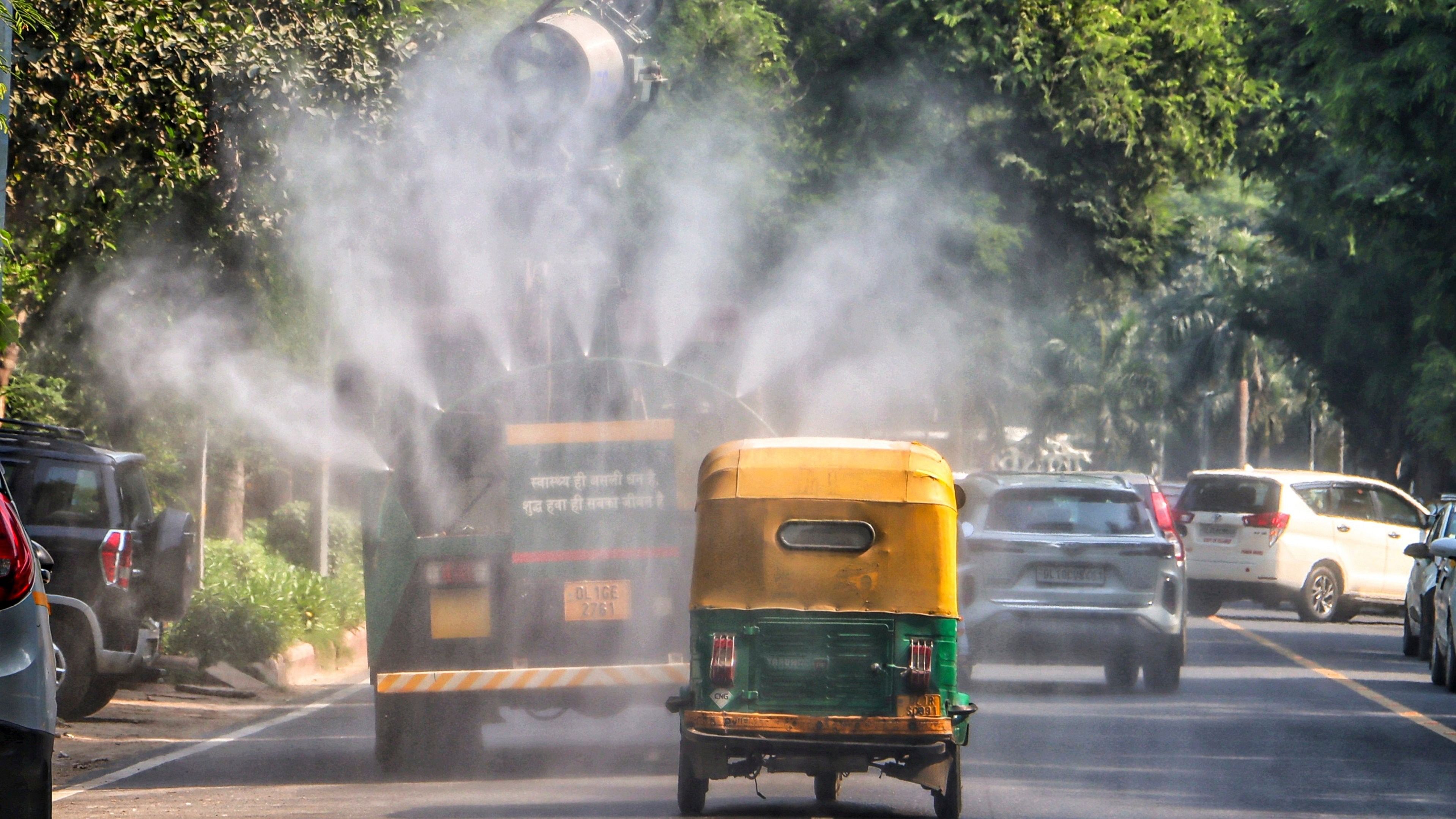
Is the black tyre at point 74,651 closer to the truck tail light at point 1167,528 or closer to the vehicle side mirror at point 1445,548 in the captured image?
the truck tail light at point 1167,528

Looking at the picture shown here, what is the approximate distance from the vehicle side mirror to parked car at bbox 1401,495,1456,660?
114 cm

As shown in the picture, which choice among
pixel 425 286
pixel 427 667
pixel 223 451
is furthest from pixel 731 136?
pixel 427 667

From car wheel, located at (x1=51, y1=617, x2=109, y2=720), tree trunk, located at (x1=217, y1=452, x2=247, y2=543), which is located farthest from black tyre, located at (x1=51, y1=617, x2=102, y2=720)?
tree trunk, located at (x1=217, y1=452, x2=247, y2=543)

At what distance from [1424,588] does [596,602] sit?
978 centimetres

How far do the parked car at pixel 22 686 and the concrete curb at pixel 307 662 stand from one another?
912 centimetres

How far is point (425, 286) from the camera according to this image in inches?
532

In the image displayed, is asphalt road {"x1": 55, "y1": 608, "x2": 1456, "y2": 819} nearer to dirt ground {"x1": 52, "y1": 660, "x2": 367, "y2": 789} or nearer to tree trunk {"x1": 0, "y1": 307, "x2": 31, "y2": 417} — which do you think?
dirt ground {"x1": 52, "y1": 660, "x2": 367, "y2": 789}

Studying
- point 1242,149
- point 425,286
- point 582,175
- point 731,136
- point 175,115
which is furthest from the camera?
point 1242,149

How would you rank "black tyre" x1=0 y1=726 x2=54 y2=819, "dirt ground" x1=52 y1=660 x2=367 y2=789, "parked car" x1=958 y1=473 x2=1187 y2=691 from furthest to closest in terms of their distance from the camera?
"parked car" x1=958 y1=473 x2=1187 y2=691 → "dirt ground" x1=52 y1=660 x2=367 y2=789 → "black tyre" x1=0 y1=726 x2=54 y2=819

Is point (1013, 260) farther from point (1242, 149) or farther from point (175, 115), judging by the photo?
point (175, 115)

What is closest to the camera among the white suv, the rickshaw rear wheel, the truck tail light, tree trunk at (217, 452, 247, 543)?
the rickshaw rear wheel

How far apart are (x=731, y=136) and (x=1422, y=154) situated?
33.7 feet

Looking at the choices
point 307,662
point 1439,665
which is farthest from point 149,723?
point 1439,665

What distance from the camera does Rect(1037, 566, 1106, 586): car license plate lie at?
45.4ft
